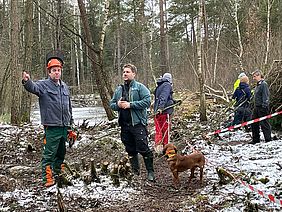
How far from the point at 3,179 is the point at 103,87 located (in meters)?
8.14

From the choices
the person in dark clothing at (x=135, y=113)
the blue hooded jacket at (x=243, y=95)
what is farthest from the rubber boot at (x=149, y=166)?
the blue hooded jacket at (x=243, y=95)

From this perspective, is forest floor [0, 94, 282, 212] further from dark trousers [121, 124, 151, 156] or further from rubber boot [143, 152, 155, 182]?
dark trousers [121, 124, 151, 156]

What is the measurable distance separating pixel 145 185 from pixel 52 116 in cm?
173

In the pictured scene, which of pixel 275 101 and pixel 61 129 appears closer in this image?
pixel 61 129

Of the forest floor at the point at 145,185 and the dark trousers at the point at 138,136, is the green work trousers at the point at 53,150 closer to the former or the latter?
the forest floor at the point at 145,185

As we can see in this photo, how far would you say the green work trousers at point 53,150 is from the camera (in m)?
5.54

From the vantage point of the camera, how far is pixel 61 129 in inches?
226

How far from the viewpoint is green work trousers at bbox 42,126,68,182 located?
5.54 m

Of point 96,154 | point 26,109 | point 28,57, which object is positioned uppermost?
point 28,57

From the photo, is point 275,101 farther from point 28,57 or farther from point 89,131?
point 28,57

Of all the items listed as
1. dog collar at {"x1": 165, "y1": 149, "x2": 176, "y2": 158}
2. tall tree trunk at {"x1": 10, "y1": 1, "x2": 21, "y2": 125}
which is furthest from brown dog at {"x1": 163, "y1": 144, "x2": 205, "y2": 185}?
tall tree trunk at {"x1": 10, "y1": 1, "x2": 21, "y2": 125}

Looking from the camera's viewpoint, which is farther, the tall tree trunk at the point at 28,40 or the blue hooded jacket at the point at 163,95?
the tall tree trunk at the point at 28,40

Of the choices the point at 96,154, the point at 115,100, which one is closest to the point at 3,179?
the point at 115,100

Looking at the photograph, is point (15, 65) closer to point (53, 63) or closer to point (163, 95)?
point (163, 95)
